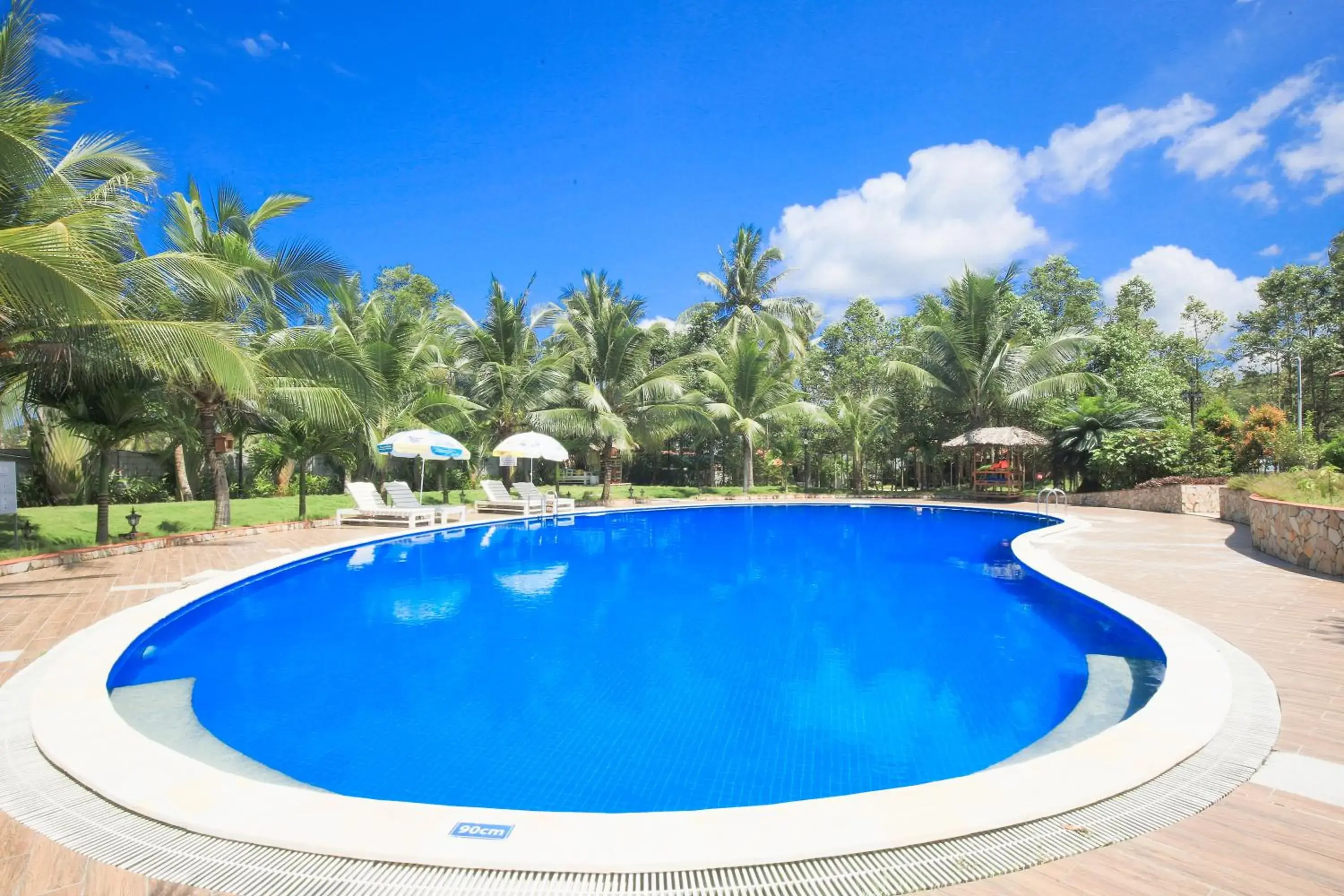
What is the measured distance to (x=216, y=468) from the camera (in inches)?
458

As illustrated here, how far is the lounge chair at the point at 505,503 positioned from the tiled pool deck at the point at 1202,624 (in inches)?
230

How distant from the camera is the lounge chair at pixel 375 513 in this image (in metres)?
14.2

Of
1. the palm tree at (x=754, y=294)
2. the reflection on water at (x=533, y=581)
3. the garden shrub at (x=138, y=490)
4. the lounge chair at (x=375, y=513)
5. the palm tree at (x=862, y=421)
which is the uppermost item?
the palm tree at (x=754, y=294)

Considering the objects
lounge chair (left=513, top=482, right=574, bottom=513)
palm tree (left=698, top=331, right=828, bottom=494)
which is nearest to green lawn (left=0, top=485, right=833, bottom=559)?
lounge chair (left=513, top=482, right=574, bottom=513)

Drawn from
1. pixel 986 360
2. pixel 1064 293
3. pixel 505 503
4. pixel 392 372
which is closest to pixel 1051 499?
pixel 986 360

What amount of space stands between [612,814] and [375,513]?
13.4m

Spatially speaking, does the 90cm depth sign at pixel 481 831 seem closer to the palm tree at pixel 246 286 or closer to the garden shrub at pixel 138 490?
the palm tree at pixel 246 286

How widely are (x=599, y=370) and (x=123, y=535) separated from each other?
12.9m

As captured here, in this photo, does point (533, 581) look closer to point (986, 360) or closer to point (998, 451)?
point (986, 360)

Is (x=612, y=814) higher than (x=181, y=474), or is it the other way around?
(x=181, y=474)

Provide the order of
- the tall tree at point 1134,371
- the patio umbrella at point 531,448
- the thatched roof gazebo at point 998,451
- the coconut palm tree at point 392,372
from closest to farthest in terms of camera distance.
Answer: the coconut palm tree at point 392,372 < the patio umbrella at point 531,448 < the thatched roof gazebo at point 998,451 < the tall tree at point 1134,371

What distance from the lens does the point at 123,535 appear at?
33.2 ft

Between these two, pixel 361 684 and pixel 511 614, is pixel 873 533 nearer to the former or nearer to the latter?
pixel 511 614

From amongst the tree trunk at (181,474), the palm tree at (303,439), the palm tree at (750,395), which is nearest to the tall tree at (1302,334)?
the palm tree at (750,395)
